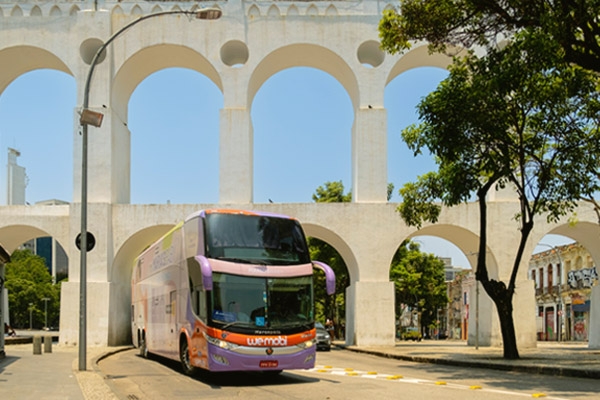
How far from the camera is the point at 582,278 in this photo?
2106 inches

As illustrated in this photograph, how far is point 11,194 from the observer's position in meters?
73.8

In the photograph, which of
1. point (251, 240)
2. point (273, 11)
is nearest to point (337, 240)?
point (273, 11)

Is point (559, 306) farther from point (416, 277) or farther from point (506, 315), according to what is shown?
point (506, 315)

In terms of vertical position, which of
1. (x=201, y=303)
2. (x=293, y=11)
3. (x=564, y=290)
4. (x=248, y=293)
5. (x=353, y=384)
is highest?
(x=293, y=11)

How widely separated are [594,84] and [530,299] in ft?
44.0

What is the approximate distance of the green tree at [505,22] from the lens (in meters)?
16.0

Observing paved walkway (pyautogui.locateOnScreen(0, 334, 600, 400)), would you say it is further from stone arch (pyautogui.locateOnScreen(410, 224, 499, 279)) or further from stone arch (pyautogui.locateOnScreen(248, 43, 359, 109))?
stone arch (pyautogui.locateOnScreen(248, 43, 359, 109))

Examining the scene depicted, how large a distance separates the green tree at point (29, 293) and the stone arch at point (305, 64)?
6442 centimetres

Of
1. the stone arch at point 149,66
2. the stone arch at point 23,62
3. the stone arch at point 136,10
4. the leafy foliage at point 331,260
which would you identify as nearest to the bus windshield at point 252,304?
the stone arch at point 149,66

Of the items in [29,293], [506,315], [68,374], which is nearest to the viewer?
[68,374]

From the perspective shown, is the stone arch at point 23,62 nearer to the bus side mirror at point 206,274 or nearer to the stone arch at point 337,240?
the stone arch at point 337,240

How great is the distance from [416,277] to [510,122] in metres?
35.1

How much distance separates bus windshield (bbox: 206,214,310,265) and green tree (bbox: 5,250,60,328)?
7971 cm

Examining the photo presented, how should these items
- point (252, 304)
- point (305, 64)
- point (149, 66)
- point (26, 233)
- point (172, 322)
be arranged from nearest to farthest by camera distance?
1. point (252, 304)
2. point (172, 322)
3. point (149, 66)
4. point (305, 64)
5. point (26, 233)
